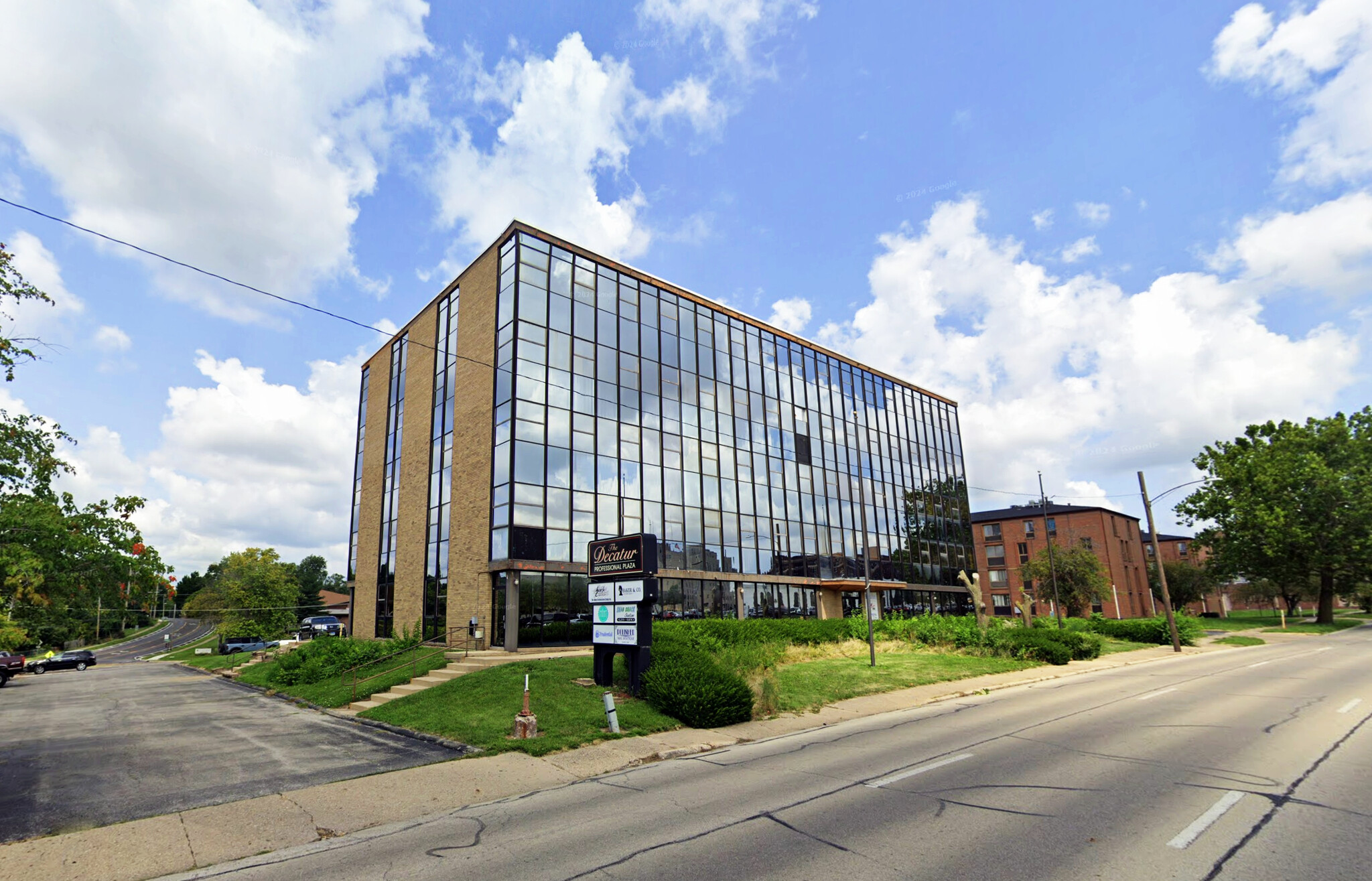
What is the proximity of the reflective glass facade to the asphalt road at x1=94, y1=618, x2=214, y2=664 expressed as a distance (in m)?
56.4

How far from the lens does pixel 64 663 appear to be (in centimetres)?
5050

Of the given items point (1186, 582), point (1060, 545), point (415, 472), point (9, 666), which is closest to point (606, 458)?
point (415, 472)

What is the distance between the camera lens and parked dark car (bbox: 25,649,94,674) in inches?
1895

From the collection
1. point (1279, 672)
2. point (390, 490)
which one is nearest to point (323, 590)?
point (390, 490)

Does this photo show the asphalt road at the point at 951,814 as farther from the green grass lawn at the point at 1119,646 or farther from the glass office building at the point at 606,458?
the green grass lawn at the point at 1119,646

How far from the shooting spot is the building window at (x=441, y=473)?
3027 centimetres

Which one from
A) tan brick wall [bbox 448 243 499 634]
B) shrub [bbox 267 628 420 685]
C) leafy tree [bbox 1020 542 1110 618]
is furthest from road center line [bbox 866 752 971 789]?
leafy tree [bbox 1020 542 1110 618]

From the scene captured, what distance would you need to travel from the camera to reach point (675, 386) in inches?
→ 1400

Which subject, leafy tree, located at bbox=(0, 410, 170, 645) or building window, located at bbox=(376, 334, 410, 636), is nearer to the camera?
leafy tree, located at bbox=(0, 410, 170, 645)

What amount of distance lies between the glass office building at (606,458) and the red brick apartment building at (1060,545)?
119 ft

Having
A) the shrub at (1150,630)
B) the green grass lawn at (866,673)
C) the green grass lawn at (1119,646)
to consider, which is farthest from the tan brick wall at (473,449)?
the shrub at (1150,630)

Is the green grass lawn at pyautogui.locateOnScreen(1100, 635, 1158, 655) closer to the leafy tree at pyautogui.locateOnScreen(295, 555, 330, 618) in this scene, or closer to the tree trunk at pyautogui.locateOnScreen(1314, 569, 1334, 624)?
the tree trunk at pyautogui.locateOnScreen(1314, 569, 1334, 624)

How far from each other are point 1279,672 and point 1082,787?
18.8 m

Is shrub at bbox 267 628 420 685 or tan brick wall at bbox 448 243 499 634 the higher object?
tan brick wall at bbox 448 243 499 634
